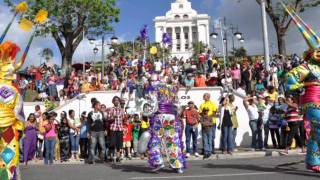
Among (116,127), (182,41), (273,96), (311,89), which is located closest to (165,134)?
(311,89)

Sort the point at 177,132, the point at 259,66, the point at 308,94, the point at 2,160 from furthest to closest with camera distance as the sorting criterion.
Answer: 1. the point at 259,66
2. the point at 177,132
3. the point at 308,94
4. the point at 2,160

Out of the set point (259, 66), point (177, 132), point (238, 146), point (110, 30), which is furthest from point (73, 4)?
point (177, 132)

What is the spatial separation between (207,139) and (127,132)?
2.70 m

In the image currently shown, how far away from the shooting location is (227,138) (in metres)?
14.9

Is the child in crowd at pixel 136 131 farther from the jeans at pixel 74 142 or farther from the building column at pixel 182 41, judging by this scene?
the building column at pixel 182 41

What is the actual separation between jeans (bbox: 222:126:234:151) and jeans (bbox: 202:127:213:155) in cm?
58

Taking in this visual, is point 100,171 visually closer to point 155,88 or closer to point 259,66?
point 155,88

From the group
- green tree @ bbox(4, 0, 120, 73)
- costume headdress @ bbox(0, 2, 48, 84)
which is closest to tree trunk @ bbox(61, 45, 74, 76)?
green tree @ bbox(4, 0, 120, 73)

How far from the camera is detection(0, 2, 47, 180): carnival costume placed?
7797mm

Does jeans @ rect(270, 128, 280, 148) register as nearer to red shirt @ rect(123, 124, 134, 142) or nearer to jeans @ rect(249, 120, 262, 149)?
jeans @ rect(249, 120, 262, 149)

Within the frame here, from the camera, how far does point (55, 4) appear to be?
33.9 m

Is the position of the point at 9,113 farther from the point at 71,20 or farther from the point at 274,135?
the point at 71,20

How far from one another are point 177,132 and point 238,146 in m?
7.58

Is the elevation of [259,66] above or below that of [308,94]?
above
